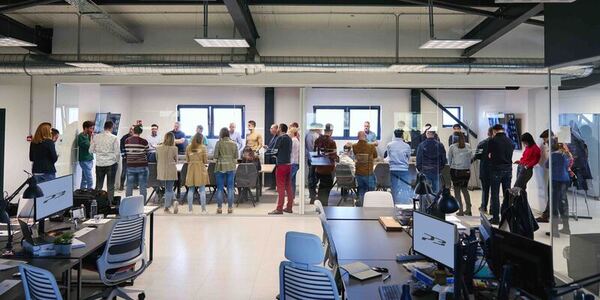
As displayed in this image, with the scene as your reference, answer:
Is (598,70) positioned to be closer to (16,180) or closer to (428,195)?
(428,195)

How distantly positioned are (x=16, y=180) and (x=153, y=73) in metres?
3.57

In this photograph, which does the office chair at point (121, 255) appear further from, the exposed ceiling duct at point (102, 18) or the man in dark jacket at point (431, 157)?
the man in dark jacket at point (431, 157)

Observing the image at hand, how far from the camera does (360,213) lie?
15.0 feet

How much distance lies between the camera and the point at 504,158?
7.27 meters

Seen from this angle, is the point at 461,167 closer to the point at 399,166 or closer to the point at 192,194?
the point at 399,166

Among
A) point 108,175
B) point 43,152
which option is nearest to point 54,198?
point 43,152

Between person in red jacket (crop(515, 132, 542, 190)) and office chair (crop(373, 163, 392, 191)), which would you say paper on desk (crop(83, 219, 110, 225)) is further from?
person in red jacket (crop(515, 132, 542, 190))

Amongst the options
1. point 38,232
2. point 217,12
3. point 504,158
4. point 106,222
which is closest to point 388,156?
point 504,158

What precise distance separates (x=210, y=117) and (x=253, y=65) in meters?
2.14

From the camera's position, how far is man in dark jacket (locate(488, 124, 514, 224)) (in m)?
7.23

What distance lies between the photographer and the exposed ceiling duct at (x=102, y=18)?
5.12 metres

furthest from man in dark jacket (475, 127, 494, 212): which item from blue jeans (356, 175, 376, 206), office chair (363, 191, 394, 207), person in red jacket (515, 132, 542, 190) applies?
office chair (363, 191, 394, 207)

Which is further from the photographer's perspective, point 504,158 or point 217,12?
point 504,158

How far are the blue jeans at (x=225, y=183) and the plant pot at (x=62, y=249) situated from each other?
4676 mm
